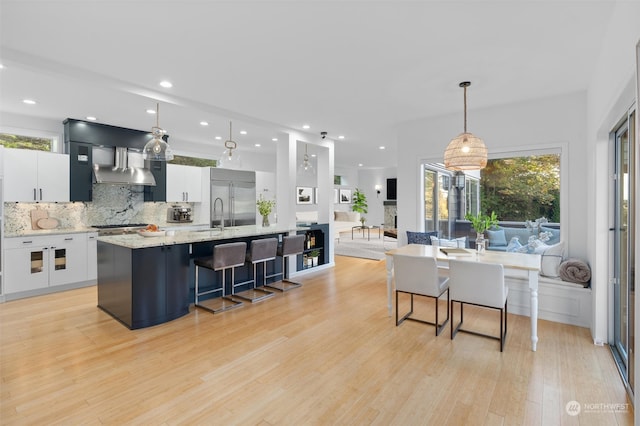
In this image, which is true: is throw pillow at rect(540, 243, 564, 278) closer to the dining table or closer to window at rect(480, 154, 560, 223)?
the dining table

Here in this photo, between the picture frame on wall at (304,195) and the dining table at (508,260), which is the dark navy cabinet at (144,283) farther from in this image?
the picture frame on wall at (304,195)

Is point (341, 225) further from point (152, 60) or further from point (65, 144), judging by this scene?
point (152, 60)

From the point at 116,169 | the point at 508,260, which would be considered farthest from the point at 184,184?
the point at 508,260

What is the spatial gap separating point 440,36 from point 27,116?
6.08 meters

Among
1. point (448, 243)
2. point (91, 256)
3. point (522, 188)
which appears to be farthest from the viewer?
point (91, 256)

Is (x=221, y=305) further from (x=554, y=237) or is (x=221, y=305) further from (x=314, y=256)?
(x=554, y=237)

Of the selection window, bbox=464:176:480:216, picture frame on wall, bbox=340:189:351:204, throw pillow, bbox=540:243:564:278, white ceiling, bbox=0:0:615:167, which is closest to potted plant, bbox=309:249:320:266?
white ceiling, bbox=0:0:615:167

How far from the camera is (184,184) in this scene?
256 inches

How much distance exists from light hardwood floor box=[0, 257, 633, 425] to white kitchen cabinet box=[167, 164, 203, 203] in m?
3.00

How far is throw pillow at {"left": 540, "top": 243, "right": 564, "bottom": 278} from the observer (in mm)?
3648

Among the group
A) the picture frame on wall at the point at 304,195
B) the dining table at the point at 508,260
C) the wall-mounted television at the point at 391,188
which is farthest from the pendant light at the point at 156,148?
the wall-mounted television at the point at 391,188

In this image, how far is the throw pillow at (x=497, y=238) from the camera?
5.38 metres

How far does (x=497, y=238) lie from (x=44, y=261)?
23.8 ft

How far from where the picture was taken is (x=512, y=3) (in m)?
2.16
